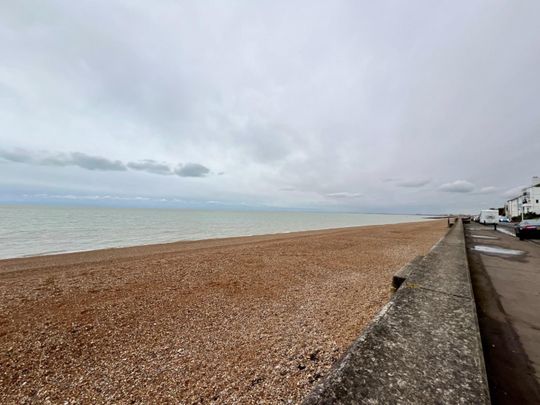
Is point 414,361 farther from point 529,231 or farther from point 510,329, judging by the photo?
point 529,231

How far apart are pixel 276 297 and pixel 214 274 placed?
3.05m

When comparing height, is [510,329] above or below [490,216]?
below

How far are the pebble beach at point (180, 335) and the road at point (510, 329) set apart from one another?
5.12 ft

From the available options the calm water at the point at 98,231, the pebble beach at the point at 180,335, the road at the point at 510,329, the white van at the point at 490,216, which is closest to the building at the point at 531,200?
the white van at the point at 490,216

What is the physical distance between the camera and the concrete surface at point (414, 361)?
1.43 m

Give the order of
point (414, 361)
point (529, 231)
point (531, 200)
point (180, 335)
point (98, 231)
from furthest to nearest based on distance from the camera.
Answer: point (531, 200) → point (98, 231) → point (529, 231) → point (180, 335) → point (414, 361)

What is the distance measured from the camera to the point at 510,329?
3357 millimetres

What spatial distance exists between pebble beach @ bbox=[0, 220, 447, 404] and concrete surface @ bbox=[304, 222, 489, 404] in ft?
3.47

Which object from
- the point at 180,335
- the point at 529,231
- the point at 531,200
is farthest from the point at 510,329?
the point at 531,200

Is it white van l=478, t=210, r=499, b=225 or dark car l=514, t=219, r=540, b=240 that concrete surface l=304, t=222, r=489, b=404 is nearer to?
dark car l=514, t=219, r=540, b=240

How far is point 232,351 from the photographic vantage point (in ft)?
10.8

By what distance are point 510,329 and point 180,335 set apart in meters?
4.91

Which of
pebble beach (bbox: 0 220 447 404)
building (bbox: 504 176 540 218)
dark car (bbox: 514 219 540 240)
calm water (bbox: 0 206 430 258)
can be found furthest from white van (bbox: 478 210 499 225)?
pebble beach (bbox: 0 220 447 404)

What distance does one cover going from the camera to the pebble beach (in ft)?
8.61
